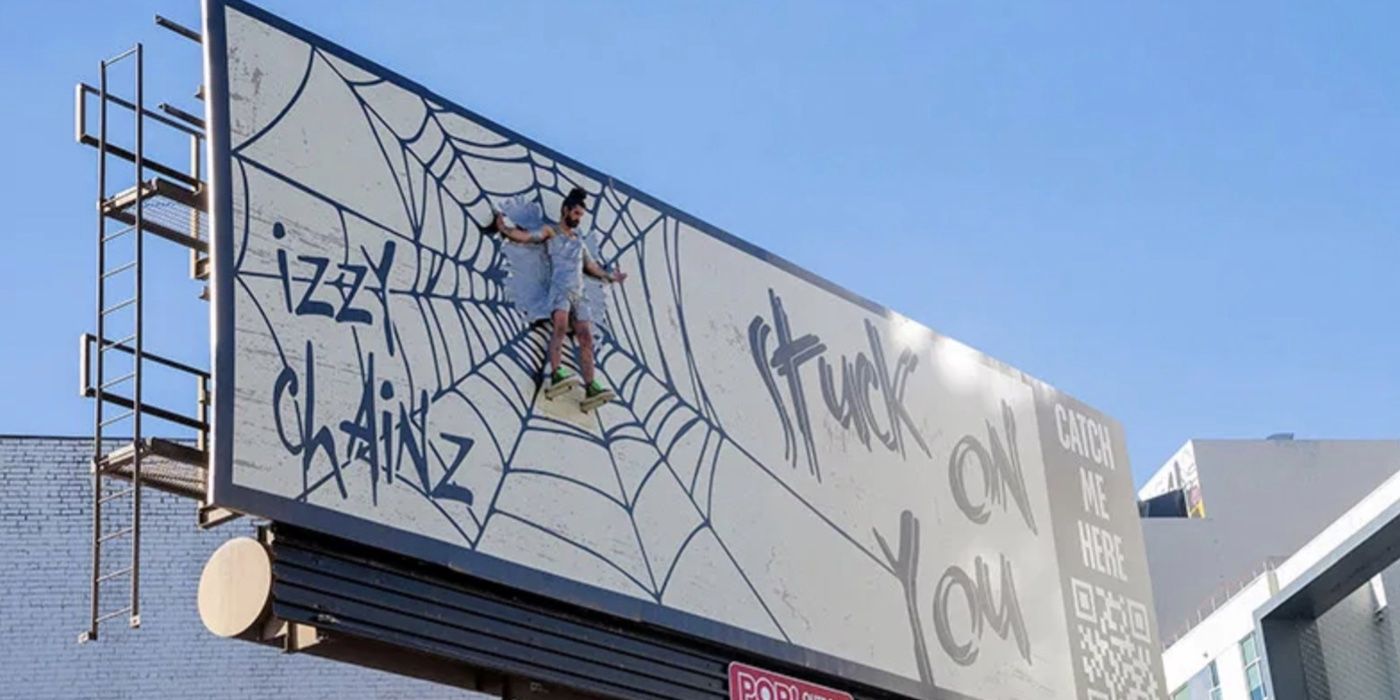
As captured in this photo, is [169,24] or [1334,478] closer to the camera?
[169,24]

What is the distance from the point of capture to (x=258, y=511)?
37.0 feet

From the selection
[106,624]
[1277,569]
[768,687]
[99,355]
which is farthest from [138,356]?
[1277,569]

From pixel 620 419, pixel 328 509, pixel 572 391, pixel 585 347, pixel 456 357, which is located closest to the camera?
pixel 328 509

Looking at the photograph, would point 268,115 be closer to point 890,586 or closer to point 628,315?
point 628,315

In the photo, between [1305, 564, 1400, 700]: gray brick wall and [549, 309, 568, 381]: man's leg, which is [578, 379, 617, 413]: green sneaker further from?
[1305, 564, 1400, 700]: gray brick wall

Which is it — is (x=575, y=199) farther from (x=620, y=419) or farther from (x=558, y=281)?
(x=620, y=419)

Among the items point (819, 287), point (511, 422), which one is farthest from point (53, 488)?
point (511, 422)

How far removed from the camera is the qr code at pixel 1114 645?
18375 mm

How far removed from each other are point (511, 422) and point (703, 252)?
9.36 ft

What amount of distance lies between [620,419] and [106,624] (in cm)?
1345

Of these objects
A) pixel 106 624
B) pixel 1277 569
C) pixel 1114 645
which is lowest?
pixel 1114 645

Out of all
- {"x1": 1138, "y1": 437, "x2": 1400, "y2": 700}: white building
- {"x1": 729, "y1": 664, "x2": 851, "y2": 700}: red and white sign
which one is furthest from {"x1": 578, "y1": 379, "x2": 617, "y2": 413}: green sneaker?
{"x1": 1138, "y1": 437, "x2": 1400, "y2": 700}: white building

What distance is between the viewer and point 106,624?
25547 mm

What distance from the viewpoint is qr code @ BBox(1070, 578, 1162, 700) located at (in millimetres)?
18375
